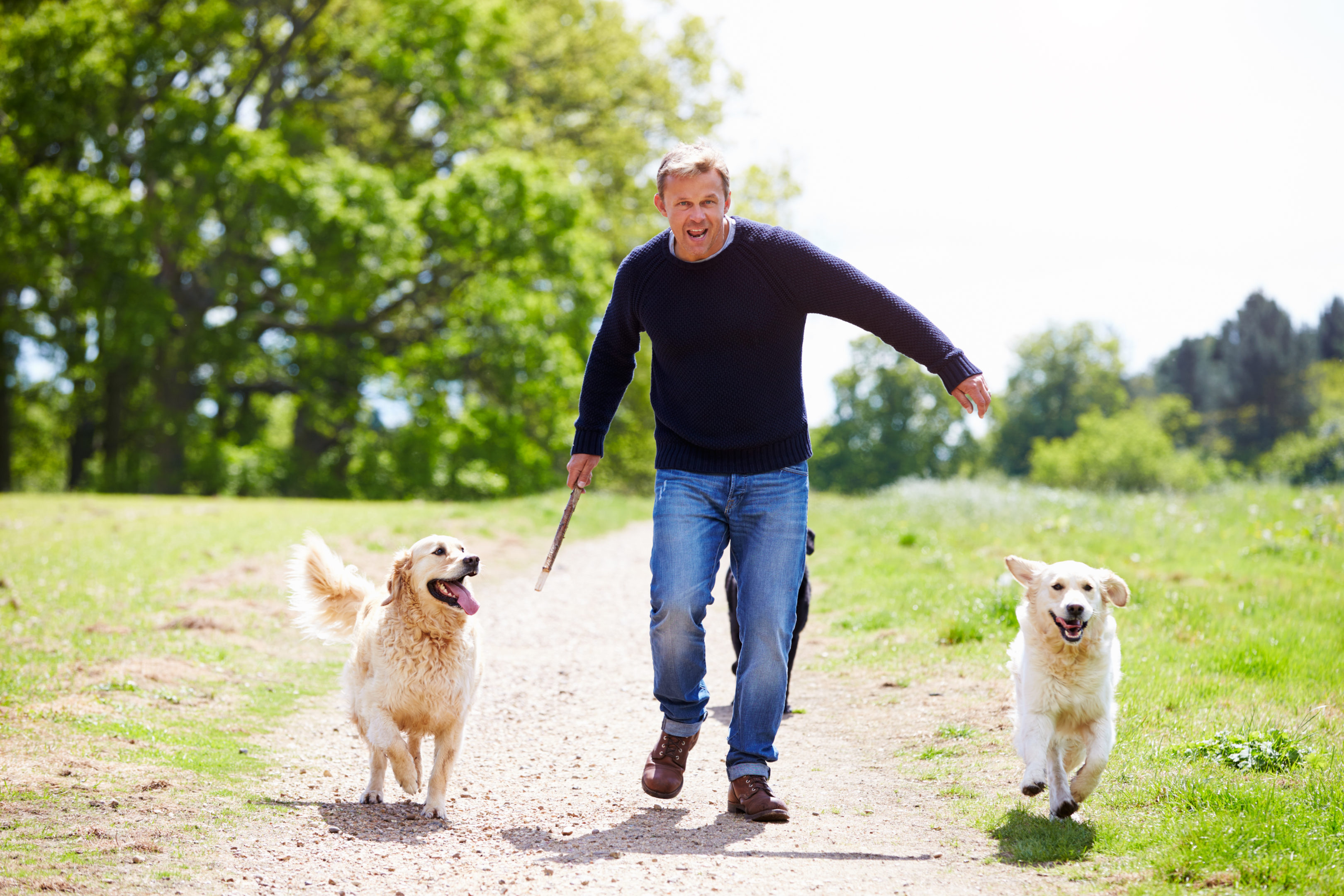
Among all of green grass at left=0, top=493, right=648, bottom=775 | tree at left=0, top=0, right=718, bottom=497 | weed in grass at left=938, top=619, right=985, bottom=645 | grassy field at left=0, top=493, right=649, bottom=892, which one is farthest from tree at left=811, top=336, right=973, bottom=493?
weed in grass at left=938, top=619, right=985, bottom=645

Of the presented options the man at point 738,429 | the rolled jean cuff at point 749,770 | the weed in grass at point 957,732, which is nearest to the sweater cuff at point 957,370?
the man at point 738,429

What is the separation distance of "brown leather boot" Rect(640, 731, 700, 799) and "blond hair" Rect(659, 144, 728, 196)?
241 centimetres

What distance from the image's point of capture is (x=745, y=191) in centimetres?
3909

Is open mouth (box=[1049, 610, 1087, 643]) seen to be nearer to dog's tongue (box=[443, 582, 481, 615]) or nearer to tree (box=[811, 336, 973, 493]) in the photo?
dog's tongue (box=[443, 582, 481, 615])

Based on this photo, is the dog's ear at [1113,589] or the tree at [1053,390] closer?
the dog's ear at [1113,589]

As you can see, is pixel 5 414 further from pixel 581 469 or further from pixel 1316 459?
pixel 1316 459

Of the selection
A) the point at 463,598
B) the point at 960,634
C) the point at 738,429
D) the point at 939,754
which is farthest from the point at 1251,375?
the point at 463,598

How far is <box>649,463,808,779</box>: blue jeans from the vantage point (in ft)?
15.5

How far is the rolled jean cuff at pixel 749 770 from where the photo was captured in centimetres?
473

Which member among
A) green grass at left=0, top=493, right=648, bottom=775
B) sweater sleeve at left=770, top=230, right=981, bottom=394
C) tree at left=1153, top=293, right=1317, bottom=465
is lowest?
green grass at left=0, top=493, right=648, bottom=775

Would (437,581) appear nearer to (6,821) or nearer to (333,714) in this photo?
(6,821)

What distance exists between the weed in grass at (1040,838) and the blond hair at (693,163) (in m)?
2.92

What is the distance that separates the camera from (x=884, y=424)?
2147 inches

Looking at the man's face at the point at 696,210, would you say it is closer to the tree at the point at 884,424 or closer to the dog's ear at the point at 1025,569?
the dog's ear at the point at 1025,569
